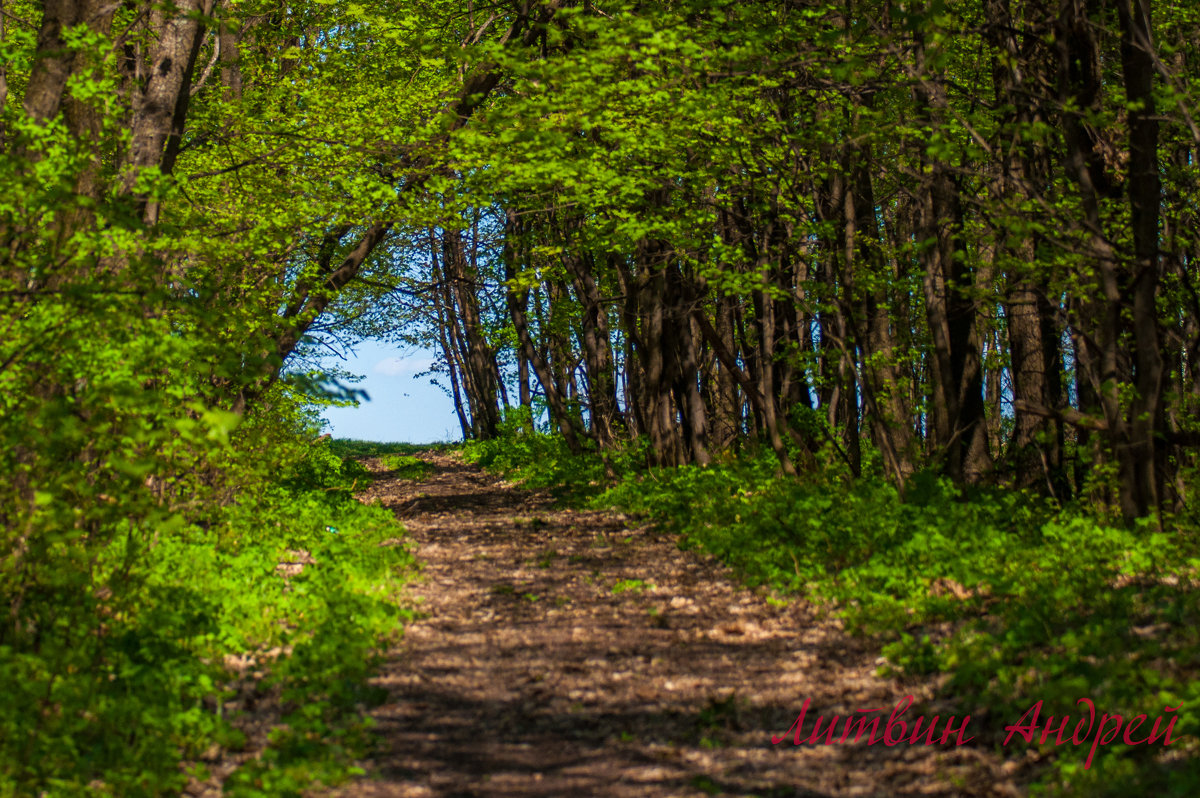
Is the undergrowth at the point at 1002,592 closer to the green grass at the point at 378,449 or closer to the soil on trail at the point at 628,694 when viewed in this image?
the soil on trail at the point at 628,694

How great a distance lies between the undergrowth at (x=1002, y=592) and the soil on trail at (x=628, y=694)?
0.29 meters

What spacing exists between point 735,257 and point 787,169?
1.38 m

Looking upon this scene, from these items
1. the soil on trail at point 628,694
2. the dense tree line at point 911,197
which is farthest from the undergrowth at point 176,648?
the dense tree line at point 911,197

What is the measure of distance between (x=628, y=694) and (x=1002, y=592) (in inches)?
113

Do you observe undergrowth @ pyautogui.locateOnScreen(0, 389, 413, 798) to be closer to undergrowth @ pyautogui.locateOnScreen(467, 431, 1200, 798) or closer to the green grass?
undergrowth @ pyautogui.locateOnScreen(467, 431, 1200, 798)

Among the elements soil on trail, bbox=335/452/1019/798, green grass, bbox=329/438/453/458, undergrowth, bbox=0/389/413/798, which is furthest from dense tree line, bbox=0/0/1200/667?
green grass, bbox=329/438/453/458

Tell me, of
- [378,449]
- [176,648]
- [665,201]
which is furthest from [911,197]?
[378,449]

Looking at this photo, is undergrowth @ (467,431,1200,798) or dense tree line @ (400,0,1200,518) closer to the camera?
undergrowth @ (467,431,1200,798)

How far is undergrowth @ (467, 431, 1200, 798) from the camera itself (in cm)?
459

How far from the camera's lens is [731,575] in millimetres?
9469

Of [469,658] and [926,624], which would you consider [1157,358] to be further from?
[469,658]

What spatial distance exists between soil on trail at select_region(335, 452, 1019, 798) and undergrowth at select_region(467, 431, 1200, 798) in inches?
11.6

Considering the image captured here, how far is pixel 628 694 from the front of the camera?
241 inches

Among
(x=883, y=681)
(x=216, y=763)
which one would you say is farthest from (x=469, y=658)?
(x=883, y=681)
